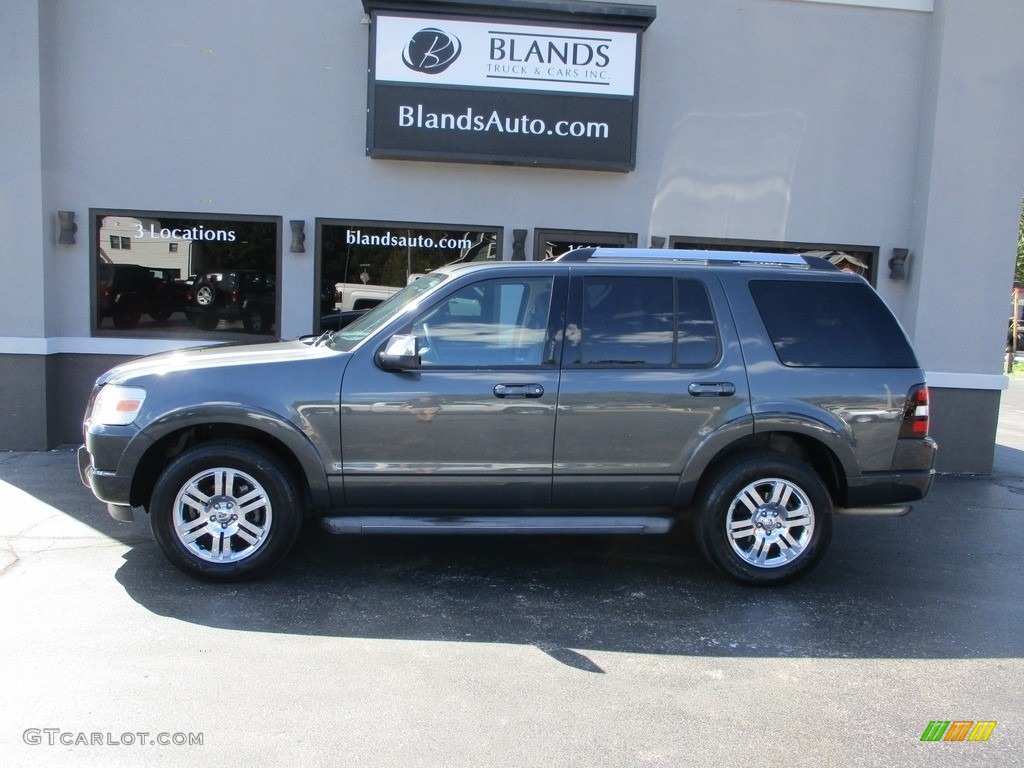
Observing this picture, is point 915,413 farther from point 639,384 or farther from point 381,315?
point 381,315

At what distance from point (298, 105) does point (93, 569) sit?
5.08 m

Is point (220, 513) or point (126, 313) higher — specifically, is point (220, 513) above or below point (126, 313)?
below

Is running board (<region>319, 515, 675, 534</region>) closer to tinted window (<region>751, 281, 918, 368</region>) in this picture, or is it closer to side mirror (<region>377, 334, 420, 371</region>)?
side mirror (<region>377, 334, 420, 371</region>)

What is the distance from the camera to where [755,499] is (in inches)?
207

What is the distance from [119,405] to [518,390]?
7.50 ft

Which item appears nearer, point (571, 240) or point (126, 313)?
point (126, 313)

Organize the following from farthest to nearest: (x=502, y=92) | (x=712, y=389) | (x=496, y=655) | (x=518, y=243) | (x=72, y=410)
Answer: (x=518, y=243), (x=72, y=410), (x=502, y=92), (x=712, y=389), (x=496, y=655)

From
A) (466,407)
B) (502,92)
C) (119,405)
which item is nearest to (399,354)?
(466,407)

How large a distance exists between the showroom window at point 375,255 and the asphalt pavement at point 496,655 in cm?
339

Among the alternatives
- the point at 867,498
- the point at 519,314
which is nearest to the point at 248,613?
the point at 519,314

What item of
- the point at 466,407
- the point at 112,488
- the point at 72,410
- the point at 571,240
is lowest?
the point at 72,410

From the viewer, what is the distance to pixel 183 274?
28.6 ft

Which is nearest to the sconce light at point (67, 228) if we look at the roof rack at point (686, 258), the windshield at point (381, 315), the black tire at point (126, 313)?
the black tire at point (126, 313)

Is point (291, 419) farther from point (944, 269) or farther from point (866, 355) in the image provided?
point (944, 269)
